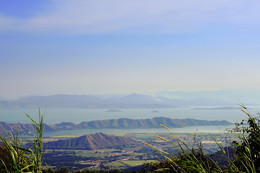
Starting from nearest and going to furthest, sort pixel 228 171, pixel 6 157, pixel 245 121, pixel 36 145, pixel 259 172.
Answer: pixel 36 145 < pixel 6 157 < pixel 228 171 < pixel 259 172 < pixel 245 121

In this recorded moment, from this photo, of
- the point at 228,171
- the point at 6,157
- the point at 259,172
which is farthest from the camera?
the point at 259,172

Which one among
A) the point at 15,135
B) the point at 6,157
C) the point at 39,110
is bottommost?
the point at 6,157

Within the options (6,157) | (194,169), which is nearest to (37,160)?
(6,157)

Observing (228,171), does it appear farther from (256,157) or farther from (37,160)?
(37,160)

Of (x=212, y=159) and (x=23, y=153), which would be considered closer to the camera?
(x=212, y=159)

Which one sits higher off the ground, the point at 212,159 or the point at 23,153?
the point at 23,153

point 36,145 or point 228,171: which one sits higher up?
point 36,145

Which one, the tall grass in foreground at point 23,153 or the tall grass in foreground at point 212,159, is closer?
the tall grass in foreground at point 212,159

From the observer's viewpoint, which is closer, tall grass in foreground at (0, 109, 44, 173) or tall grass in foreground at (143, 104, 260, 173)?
tall grass in foreground at (143, 104, 260, 173)
